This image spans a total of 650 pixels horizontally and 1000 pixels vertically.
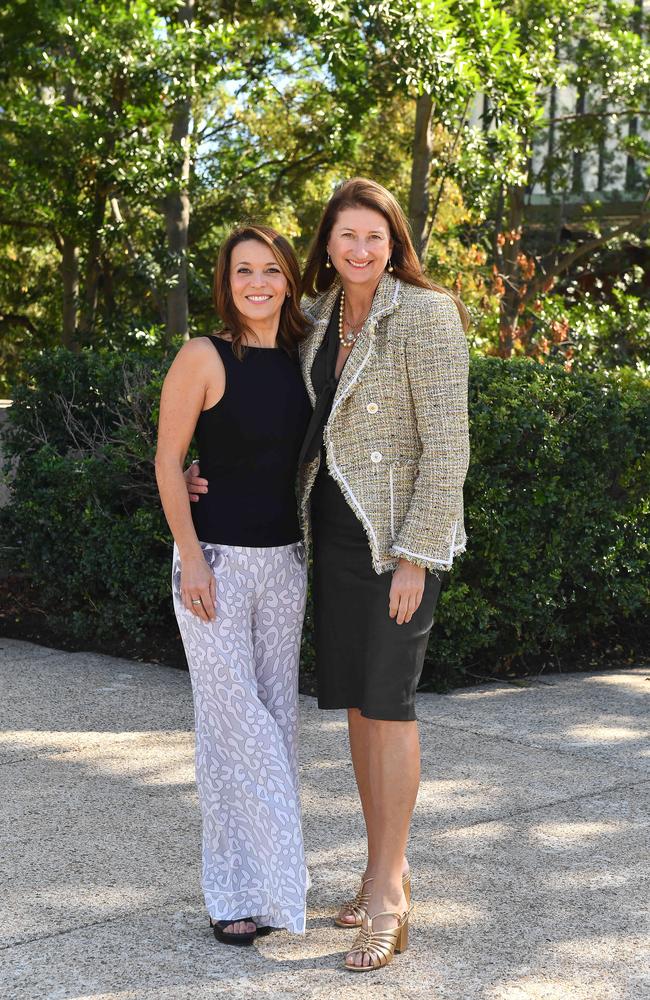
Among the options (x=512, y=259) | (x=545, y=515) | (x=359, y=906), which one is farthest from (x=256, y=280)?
(x=512, y=259)

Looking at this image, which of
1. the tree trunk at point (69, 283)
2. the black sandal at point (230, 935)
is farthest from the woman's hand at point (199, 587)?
the tree trunk at point (69, 283)

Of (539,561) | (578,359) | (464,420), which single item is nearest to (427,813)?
(464,420)

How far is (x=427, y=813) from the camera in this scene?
4219 millimetres

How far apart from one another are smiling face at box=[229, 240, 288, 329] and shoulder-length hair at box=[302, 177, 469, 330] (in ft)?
0.63

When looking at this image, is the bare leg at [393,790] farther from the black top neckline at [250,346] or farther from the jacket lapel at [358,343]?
the black top neckline at [250,346]

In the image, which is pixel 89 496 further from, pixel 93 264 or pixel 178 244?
pixel 93 264

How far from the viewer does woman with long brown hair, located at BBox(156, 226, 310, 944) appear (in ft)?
10.7

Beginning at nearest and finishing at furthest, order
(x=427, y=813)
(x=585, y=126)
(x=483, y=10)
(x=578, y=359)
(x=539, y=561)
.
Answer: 1. (x=427, y=813)
2. (x=539, y=561)
3. (x=483, y=10)
4. (x=578, y=359)
5. (x=585, y=126)

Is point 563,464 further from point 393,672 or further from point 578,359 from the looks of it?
point 578,359

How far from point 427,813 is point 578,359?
6.63 metres

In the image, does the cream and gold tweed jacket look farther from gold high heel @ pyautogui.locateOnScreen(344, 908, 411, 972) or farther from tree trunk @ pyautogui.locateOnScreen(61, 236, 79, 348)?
tree trunk @ pyautogui.locateOnScreen(61, 236, 79, 348)

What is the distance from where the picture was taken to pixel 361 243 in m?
3.30

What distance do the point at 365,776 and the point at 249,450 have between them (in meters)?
0.97

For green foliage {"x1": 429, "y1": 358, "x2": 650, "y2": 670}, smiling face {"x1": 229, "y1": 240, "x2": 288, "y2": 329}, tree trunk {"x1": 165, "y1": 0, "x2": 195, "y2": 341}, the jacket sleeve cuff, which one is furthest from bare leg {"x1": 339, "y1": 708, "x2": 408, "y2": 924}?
tree trunk {"x1": 165, "y1": 0, "x2": 195, "y2": 341}
